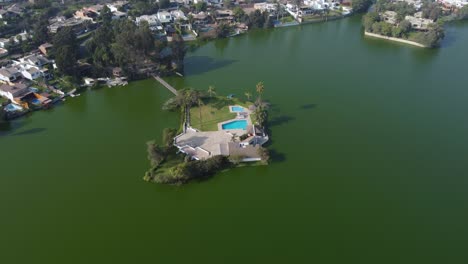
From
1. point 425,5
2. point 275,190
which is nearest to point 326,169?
point 275,190

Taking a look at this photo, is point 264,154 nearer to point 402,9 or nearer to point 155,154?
point 155,154

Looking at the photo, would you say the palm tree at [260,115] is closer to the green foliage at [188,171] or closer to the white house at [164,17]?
the green foliage at [188,171]

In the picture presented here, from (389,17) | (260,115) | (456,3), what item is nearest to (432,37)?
(389,17)

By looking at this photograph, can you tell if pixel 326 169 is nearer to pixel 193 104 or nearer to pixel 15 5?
pixel 193 104

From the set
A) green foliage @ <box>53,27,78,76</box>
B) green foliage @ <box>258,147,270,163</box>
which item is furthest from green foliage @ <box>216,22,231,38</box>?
green foliage @ <box>258,147,270,163</box>

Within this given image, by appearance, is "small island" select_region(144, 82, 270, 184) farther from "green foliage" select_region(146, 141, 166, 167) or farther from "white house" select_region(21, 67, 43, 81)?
"white house" select_region(21, 67, 43, 81)

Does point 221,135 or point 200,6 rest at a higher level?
point 200,6
